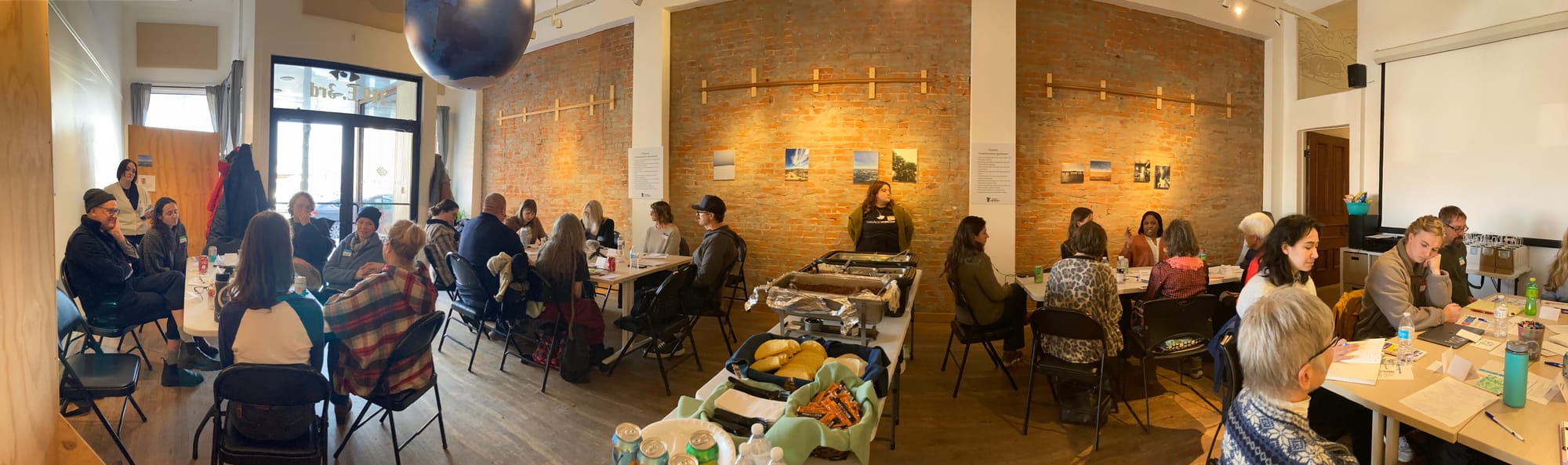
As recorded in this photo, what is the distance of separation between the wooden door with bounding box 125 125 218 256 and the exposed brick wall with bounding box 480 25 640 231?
3.30 meters

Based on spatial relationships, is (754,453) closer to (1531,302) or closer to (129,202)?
(1531,302)

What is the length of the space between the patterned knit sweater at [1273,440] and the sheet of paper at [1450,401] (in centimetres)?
76

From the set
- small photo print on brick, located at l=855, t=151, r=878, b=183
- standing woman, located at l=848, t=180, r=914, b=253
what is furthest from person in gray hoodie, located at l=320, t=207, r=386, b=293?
small photo print on brick, located at l=855, t=151, r=878, b=183

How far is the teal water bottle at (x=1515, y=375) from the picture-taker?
2.17 meters

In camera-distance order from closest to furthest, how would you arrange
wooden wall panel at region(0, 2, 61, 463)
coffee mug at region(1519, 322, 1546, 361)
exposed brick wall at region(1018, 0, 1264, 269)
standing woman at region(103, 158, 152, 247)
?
1. wooden wall panel at region(0, 2, 61, 463)
2. coffee mug at region(1519, 322, 1546, 361)
3. standing woman at region(103, 158, 152, 247)
4. exposed brick wall at region(1018, 0, 1264, 269)

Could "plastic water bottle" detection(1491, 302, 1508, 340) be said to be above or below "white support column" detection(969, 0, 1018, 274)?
below

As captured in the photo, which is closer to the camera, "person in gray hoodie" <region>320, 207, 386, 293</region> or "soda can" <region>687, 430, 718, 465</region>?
"soda can" <region>687, 430, 718, 465</region>

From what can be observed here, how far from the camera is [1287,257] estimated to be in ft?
9.98

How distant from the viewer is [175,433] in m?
3.49

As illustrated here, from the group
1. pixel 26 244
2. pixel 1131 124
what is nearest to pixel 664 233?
pixel 1131 124

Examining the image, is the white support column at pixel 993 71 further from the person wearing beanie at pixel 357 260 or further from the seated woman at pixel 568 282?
the person wearing beanie at pixel 357 260

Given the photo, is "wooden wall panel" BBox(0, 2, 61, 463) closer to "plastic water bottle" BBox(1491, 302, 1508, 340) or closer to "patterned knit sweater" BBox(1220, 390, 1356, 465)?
"patterned knit sweater" BBox(1220, 390, 1356, 465)

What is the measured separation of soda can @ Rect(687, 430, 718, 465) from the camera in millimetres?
1646

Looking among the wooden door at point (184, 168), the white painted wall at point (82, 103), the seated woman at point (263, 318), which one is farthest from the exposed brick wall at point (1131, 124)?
the wooden door at point (184, 168)
